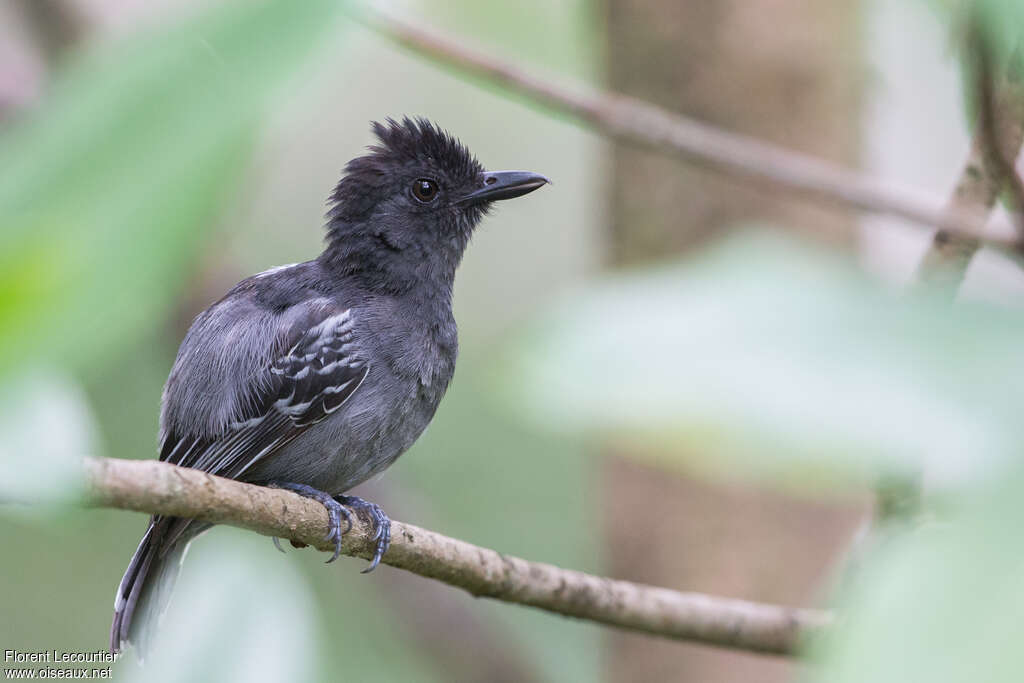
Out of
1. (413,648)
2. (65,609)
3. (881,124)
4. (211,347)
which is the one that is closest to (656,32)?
(881,124)

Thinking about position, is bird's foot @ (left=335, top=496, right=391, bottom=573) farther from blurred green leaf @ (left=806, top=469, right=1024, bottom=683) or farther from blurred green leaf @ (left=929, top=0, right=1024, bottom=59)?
blurred green leaf @ (left=806, top=469, right=1024, bottom=683)

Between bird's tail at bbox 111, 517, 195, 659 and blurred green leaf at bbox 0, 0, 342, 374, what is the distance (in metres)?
2.96

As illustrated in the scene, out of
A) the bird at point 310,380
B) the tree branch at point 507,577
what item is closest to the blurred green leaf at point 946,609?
the tree branch at point 507,577

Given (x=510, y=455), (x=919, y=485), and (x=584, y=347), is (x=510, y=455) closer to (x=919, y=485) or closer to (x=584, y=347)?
(x=919, y=485)

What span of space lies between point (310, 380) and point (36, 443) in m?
3.12

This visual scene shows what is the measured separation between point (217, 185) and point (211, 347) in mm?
3244

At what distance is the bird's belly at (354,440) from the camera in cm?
378

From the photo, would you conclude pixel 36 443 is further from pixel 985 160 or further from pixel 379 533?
pixel 379 533

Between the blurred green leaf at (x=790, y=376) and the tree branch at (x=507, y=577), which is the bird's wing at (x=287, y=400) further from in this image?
the blurred green leaf at (x=790, y=376)

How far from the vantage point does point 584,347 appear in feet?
2.72

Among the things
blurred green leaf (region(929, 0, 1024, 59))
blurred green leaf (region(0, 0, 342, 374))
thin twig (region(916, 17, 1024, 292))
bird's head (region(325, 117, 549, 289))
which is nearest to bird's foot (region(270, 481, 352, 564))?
bird's head (region(325, 117, 549, 289))

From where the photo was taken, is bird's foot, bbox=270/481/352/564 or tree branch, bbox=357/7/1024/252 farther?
bird's foot, bbox=270/481/352/564

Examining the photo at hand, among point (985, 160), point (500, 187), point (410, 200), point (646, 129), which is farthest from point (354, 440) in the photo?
point (985, 160)

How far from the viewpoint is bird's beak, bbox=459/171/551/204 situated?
433 centimetres
